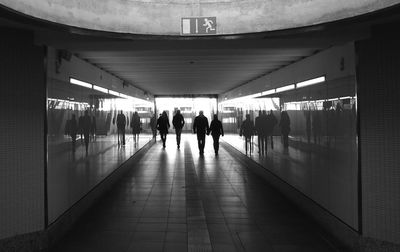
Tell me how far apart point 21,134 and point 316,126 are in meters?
4.26

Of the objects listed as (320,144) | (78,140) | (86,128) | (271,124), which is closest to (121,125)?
(86,128)

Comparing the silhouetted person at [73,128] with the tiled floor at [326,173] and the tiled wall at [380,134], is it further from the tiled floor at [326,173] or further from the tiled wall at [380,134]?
the tiled wall at [380,134]

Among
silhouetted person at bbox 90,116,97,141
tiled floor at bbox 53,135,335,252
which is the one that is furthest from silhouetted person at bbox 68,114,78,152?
tiled floor at bbox 53,135,335,252

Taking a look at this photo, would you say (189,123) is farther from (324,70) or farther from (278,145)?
(324,70)

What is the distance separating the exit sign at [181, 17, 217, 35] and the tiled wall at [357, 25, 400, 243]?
69.0 inches

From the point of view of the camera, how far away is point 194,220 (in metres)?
5.82

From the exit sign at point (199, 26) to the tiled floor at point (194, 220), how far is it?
2.65m

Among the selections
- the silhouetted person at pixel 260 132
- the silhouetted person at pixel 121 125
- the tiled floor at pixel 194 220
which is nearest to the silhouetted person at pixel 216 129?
the silhouetted person at pixel 260 132

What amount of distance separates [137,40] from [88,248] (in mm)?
2647

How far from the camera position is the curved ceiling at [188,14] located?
4129mm

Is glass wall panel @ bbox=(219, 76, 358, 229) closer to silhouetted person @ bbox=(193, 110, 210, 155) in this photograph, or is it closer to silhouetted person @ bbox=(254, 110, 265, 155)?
silhouetted person @ bbox=(254, 110, 265, 155)

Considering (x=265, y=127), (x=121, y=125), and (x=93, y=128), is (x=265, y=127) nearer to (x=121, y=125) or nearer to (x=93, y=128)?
(x=121, y=125)

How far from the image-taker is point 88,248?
4.65 metres

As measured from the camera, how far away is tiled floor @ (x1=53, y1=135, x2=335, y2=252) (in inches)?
188
